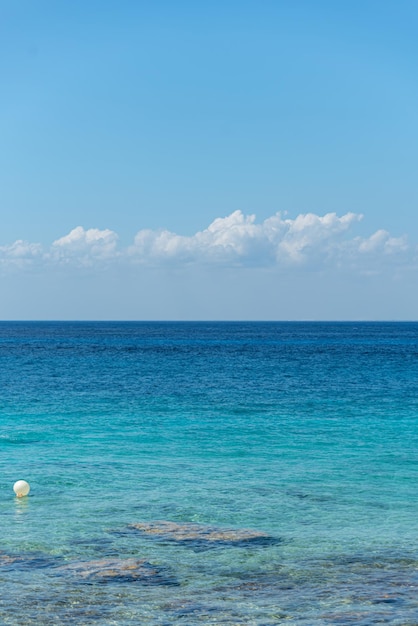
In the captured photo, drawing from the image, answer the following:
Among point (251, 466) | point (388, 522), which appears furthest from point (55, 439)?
point (388, 522)

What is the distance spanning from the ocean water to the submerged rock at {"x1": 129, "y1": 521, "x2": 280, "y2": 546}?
5cm

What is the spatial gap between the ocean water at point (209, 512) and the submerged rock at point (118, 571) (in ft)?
0.15

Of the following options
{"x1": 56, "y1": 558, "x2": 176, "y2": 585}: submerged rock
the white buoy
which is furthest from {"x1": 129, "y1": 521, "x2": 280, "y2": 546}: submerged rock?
the white buoy

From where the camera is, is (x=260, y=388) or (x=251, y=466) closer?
(x=251, y=466)

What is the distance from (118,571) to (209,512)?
5458mm

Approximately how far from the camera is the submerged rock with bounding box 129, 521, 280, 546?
58.0 ft

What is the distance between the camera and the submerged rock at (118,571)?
15.1 m

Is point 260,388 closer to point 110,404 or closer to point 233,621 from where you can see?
point 110,404

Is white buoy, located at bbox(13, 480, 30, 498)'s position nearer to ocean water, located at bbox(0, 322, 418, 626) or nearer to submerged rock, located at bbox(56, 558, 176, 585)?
ocean water, located at bbox(0, 322, 418, 626)

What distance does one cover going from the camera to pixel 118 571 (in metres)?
15.4

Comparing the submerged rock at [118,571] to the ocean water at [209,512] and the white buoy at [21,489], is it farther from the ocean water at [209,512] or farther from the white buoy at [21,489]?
the white buoy at [21,489]

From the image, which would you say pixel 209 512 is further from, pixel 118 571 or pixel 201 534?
pixel 118 571

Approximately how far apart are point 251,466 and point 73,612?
560 inches

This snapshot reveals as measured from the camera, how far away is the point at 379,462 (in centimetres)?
2788
